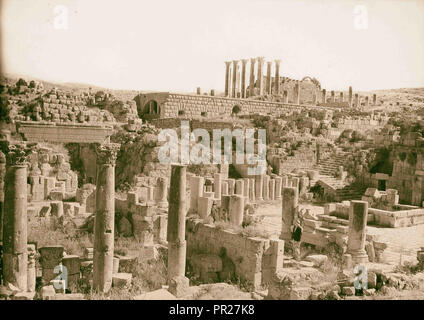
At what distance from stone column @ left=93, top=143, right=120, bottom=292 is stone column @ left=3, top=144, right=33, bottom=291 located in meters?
1.58

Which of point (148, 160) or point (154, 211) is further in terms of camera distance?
point (148, 160)

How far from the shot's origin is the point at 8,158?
9922mm

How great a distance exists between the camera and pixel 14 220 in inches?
395

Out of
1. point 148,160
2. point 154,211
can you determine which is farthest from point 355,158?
point 154,211

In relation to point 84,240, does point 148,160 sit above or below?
above

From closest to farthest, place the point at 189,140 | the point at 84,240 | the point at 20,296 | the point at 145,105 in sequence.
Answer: the point at 20,296
the point at 84,240
the point at 189,140
the point at 145,105

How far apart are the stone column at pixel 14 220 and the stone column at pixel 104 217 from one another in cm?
158

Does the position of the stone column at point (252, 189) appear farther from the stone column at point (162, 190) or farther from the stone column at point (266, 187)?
the stone column at point (162, 190)

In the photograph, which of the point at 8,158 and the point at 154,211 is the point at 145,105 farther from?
the point at 8,158

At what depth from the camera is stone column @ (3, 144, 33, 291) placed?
9.95 meters

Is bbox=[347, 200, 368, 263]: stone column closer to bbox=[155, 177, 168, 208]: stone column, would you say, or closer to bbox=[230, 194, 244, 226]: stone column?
bbox=[230, 194, 244, 226]: stone column

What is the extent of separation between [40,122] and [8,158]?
9668 millimetres

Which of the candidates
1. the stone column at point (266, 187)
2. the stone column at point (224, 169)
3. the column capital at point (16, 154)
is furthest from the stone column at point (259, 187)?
the column capital at point (16, 154)
